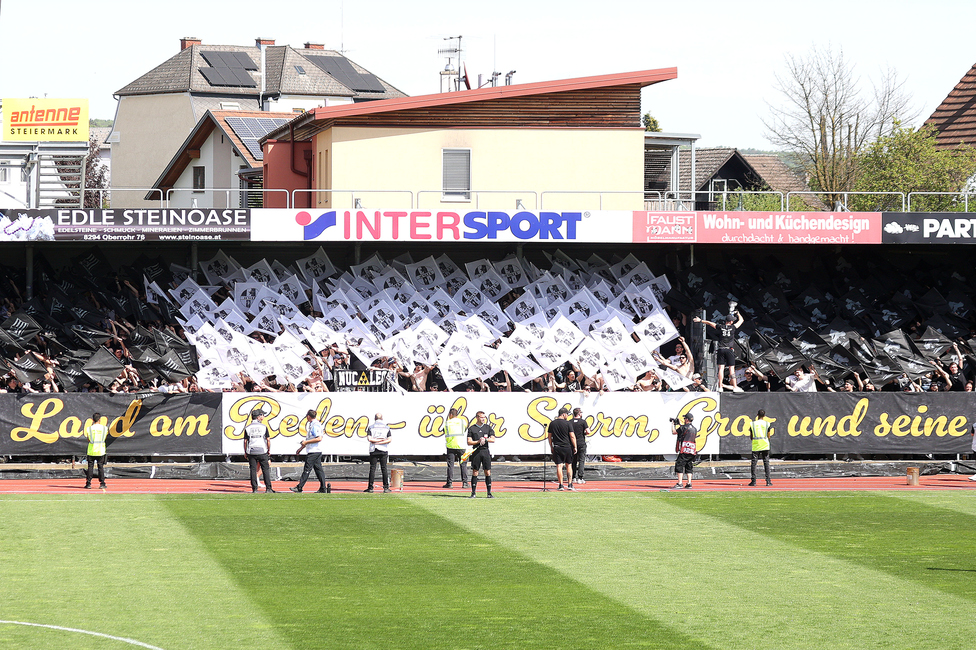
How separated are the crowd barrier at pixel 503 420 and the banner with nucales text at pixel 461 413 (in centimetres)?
2

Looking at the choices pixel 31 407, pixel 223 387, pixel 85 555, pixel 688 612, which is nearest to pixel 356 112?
pixel 223 387

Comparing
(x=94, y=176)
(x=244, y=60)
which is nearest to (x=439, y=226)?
(x=244, y=60)

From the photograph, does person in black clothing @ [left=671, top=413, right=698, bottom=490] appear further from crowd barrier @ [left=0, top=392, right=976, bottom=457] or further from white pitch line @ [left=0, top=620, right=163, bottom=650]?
white pitch line @ [left=0, top=620, right=163, bottom=650]

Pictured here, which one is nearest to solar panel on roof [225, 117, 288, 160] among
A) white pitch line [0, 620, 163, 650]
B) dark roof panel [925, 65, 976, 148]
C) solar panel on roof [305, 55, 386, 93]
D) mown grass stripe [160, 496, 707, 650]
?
solar panel on roof [305, 55, 386, 93]

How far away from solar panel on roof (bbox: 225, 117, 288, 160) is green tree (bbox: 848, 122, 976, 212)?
2334 cm

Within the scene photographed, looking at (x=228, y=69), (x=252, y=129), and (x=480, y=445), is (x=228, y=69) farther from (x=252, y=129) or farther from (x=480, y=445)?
(x=480, y=445)

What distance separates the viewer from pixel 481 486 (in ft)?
86.0

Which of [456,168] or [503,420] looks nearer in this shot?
[503,420]

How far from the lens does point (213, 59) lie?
69.8m

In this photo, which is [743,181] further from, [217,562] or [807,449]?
[217,562]

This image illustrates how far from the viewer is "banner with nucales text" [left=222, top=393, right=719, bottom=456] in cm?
2727

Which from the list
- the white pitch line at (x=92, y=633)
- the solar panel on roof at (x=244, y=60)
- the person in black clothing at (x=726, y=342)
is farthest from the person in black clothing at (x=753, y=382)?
the solar panel on roof at (x=244, y=60)

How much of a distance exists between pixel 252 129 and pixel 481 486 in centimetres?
2349

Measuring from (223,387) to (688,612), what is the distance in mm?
17633
